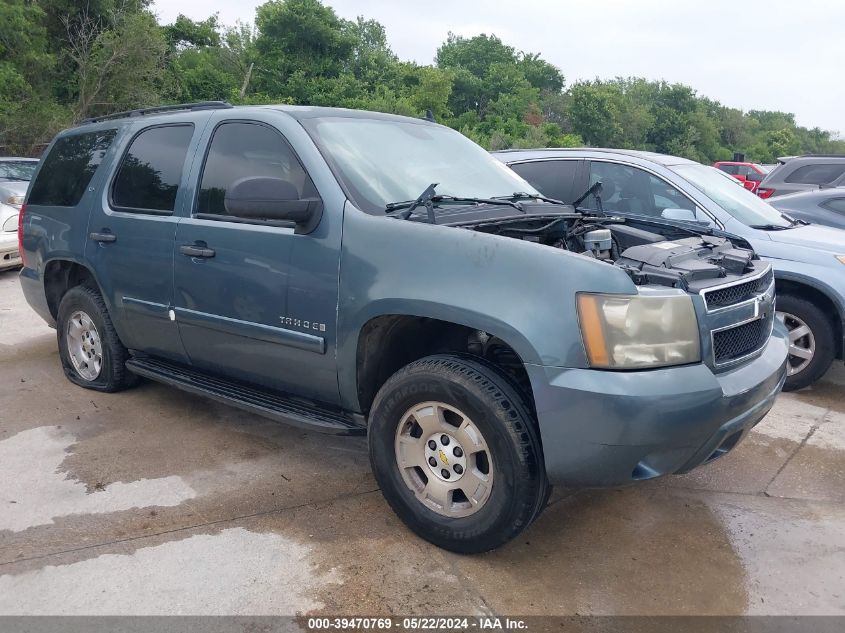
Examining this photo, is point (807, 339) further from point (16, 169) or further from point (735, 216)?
point (16, 169)

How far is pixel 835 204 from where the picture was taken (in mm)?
7258

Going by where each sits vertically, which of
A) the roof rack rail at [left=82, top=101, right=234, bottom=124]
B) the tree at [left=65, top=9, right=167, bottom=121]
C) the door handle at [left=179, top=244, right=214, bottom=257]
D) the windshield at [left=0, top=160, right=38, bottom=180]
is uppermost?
the tree at [left=65, top=9, right=167, bottom=121]

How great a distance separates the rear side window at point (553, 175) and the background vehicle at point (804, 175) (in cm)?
500

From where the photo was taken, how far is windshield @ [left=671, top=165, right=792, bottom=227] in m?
5.52

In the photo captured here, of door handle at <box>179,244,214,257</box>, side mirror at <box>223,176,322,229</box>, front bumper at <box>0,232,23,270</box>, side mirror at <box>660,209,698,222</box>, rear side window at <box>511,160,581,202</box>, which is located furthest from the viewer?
front bumper at <box>0,232,23,270</box>

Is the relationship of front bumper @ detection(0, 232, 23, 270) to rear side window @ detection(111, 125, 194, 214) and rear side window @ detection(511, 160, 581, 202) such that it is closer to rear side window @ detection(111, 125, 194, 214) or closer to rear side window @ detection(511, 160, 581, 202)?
rear side window @ detection(111, 125, 194, 214)

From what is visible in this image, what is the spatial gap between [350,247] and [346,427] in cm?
84

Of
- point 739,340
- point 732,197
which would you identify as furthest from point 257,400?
point 732,197

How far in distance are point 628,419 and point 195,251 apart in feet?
7.90

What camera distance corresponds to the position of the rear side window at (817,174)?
32.6 ft

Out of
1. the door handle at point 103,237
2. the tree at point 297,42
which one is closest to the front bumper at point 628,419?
the door handle at point 103,237

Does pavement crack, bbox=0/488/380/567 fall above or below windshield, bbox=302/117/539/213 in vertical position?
below

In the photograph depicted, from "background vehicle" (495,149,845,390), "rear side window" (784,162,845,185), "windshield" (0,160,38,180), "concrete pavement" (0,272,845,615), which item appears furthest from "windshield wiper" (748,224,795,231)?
"windshield" (0,160,38,180)

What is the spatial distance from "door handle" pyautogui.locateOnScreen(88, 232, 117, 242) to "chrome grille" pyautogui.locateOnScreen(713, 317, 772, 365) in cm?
344
